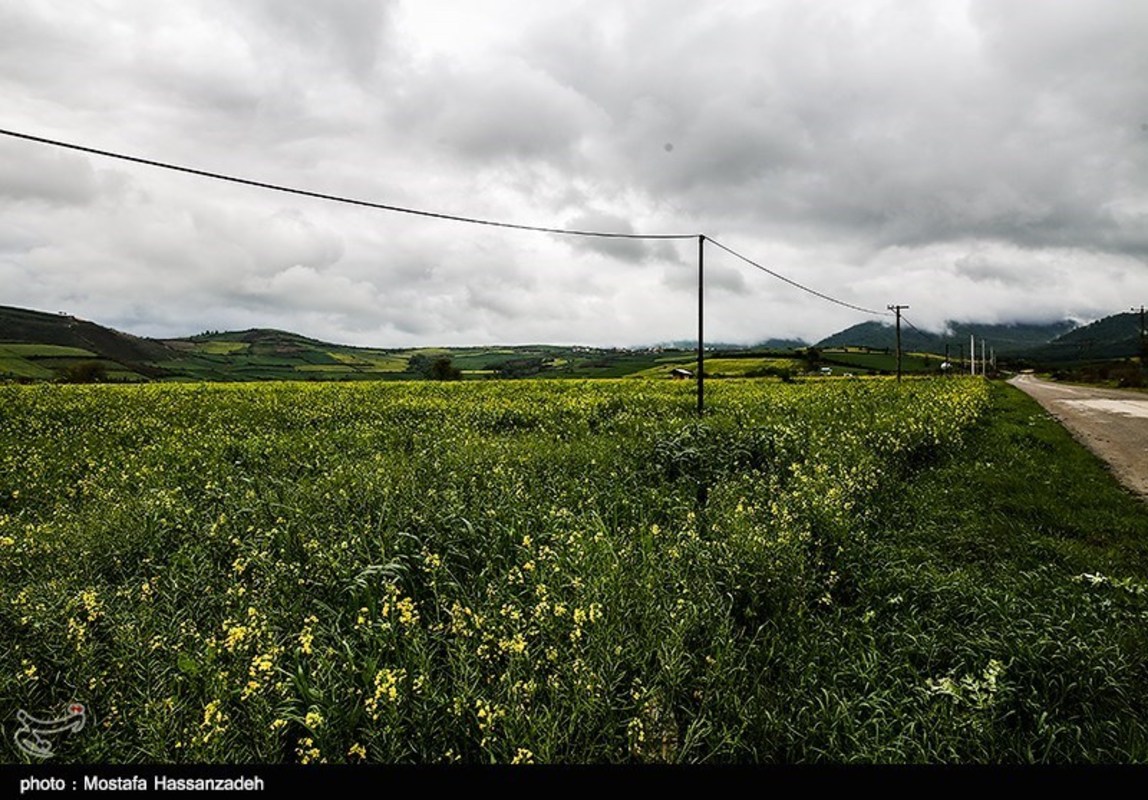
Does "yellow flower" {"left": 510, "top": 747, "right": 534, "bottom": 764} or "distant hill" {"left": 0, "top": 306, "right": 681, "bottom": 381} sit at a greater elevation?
"distant hill" {"left": 0, "top": 306, "right": 681, "bottom": 381}

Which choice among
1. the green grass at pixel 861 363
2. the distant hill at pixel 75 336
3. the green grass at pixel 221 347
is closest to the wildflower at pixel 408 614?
the green grass at pixel 861 363

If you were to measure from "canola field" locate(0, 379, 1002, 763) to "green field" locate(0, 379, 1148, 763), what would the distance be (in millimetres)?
37

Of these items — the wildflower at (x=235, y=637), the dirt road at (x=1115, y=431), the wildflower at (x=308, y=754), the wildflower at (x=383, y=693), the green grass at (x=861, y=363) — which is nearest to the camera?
the wildflower at (x=308, y=754)

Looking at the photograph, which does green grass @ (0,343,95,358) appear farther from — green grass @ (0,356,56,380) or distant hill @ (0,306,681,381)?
green grass @ (0,356,56,380)

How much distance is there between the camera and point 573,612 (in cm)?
480

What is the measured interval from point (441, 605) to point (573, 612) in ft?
4.94

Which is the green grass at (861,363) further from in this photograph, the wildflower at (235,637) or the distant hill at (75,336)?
the distant hill at (75,336)

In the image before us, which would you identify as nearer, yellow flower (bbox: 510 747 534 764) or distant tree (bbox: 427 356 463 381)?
yellow flower (bbox: 510 747 534 764)

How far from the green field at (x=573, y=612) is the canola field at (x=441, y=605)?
4cm

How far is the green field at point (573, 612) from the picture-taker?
385cm

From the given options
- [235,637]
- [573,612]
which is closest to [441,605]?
[573,612]

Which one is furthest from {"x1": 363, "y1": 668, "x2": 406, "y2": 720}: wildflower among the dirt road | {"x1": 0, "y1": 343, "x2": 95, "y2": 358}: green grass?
{"x1": 0, "y1": 343, "x2": 95, "y2": 358}: green grass

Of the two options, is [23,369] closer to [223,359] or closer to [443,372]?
[223,359]

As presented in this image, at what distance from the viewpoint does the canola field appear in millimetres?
3824
